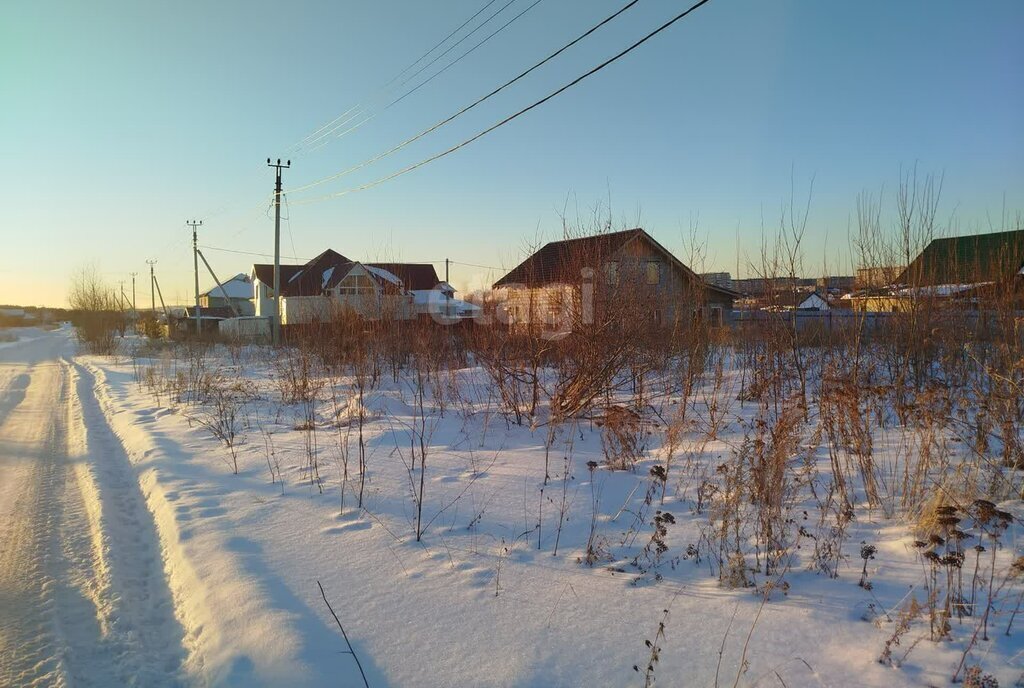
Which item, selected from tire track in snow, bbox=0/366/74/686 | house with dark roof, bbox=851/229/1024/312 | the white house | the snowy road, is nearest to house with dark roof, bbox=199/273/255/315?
the white house

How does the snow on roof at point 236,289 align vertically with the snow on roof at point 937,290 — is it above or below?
above

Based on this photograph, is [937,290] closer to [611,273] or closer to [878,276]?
[878,276]

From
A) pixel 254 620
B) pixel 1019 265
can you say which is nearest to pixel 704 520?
pixel 254 620

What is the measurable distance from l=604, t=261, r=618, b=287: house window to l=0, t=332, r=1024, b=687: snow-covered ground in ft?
6.66

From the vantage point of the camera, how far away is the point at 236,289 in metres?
54.9

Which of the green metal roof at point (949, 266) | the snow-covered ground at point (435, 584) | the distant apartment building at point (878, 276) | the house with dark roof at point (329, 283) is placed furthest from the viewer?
the house with dark roof at point (329, 283)

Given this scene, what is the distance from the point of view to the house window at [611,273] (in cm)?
677

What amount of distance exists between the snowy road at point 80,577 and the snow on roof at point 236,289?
5193 centimetres

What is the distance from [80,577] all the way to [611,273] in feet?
18.7

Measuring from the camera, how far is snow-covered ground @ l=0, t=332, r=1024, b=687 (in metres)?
2.46

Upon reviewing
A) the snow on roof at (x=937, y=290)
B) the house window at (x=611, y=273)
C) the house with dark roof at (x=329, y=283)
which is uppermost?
the house with dark roof at (x=329, y=283)

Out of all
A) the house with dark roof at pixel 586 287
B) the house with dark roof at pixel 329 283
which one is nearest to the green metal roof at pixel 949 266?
the house with dark roof at pixel 586 287

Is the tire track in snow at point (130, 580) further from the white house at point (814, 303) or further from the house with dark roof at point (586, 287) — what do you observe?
the white house at point (814, 303)

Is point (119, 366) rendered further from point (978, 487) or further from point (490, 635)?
point (978, 487)
